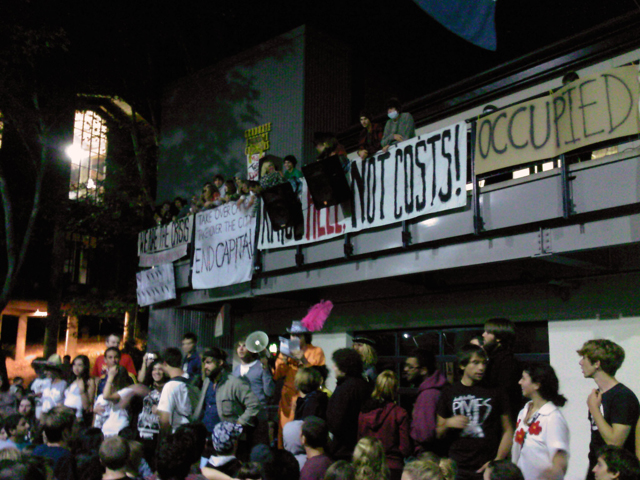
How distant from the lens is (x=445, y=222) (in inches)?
307

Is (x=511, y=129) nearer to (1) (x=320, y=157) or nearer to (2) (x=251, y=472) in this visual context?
(1) (x=320, y=157)

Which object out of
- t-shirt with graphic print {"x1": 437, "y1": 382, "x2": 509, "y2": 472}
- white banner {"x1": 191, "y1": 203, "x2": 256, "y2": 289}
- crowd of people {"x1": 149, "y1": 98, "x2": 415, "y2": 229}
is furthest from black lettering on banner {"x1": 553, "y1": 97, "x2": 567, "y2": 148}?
white banner {"x1": 191, "y1": 203, "x2": 256, "y2": 289}

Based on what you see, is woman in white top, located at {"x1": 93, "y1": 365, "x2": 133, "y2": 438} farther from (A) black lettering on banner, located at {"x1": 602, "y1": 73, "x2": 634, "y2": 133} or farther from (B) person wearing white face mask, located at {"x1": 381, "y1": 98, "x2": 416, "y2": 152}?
(A) black lettering on banner, located at {"x1": 602, "y1": 73, "x2": 634, "y2": 133}

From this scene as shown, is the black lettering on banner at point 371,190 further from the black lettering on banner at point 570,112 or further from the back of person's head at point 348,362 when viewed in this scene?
the black lettering on banner at point 570,112

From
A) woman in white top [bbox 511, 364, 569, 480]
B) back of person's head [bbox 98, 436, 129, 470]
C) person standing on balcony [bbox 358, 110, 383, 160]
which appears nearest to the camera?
back of person's head [bbox 98, 436, 129, 470]

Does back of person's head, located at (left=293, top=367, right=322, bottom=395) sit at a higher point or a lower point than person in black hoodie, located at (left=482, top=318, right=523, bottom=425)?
lower

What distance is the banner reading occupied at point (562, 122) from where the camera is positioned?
20.7 ft

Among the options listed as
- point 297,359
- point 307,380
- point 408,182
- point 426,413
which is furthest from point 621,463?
point 297,359

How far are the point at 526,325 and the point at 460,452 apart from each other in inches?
144

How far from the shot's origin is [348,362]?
6426 millimetres

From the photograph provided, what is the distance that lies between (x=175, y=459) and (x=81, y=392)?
5431mm

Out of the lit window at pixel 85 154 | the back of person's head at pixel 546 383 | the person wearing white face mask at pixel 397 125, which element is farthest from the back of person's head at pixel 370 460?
the lit window at pixel 85 154

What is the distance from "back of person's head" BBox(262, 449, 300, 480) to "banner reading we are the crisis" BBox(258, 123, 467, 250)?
409 centimetres

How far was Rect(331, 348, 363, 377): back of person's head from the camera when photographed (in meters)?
6.43
